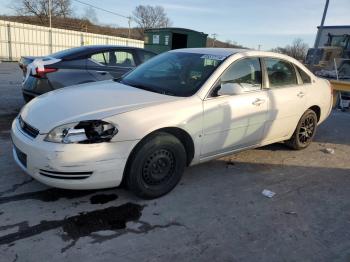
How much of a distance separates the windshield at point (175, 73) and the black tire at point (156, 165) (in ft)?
2.12

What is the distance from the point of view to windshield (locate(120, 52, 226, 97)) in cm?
413

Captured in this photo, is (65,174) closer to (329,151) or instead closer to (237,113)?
(237,113)

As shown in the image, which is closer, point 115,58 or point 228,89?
point 228,89

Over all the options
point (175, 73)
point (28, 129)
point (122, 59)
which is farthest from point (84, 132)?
point (122, 59)

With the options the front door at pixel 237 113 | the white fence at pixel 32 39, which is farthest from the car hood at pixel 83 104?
the white fence at pixel 32 39

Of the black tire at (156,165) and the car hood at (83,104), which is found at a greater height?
the car hood at (83,104)

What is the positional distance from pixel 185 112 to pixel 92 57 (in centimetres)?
377

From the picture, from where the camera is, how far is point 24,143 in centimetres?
340

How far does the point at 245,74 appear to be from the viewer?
4.55 meters

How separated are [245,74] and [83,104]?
2.13 m

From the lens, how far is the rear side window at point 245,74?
4316 mm

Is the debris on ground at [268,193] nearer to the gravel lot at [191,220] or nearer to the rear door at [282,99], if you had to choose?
the gravel lot at [191,220]

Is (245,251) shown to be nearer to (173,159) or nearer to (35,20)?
(173,159)

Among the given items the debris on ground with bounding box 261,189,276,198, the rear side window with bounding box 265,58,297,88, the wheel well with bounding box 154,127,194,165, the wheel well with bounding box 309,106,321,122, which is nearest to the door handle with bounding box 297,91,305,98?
the rear side window with bounding box 265,58,297,88
